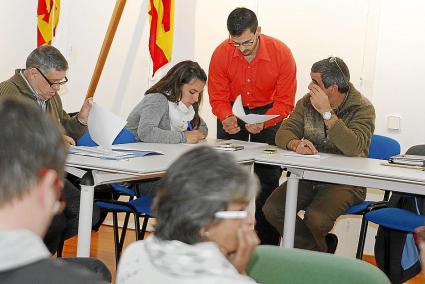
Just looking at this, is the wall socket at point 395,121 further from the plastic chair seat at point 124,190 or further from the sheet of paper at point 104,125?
the sheet of paper at point 104,125

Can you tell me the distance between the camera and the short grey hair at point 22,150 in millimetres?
1055

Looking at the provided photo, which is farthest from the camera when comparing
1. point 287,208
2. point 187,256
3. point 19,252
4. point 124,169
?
point 287,208

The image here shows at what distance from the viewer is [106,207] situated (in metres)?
4.02

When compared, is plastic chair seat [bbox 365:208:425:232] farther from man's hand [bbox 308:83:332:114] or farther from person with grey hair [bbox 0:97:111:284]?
person with grey hair [bbox 0:97:111:284]

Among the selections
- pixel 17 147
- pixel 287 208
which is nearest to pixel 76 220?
pixel 287 208

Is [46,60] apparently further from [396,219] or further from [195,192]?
[195,192]

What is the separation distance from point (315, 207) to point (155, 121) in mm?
1059

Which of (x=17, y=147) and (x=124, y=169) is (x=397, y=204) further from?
(x=17, y=147)

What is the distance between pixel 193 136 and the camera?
4379mm

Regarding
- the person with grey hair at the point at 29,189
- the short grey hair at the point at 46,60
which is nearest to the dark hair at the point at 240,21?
the short grey hair at the point at 46,60

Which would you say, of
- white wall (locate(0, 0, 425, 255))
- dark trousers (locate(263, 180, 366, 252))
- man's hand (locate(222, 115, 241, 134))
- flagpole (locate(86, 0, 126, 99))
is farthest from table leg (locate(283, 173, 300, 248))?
flagpole (locate(86, 0, 126, 99))

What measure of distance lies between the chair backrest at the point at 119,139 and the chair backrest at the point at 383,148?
144 cm

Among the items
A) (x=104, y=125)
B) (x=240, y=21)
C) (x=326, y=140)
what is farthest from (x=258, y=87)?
(x=104, y=125)

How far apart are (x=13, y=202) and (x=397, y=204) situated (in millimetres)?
3319
